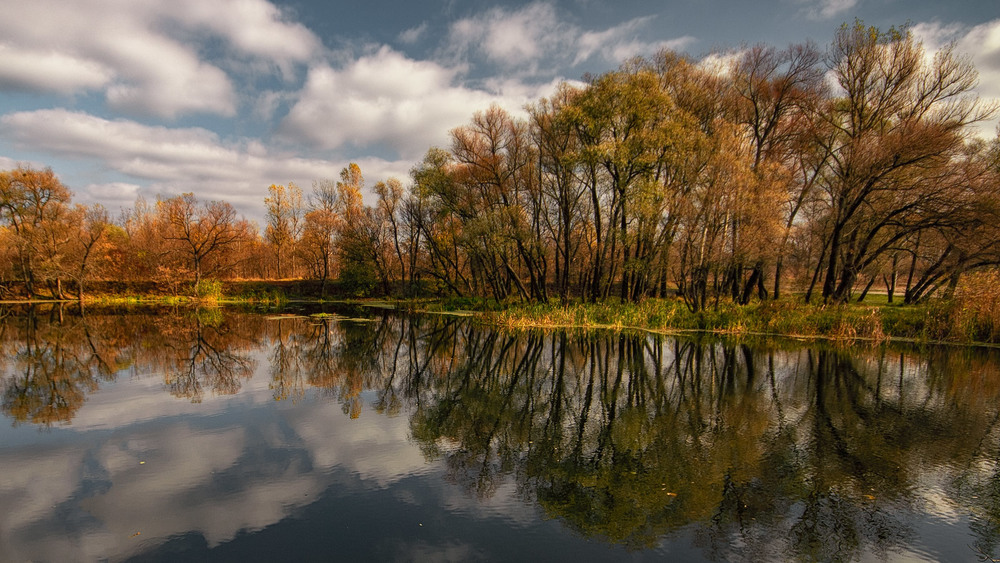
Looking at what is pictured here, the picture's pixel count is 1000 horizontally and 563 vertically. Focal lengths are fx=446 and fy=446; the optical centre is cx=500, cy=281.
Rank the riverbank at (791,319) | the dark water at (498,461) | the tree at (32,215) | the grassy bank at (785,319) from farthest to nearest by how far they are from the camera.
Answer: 1. the tree at (32,215)
2. the grassy bank at (785,319)
3. the riverbank at (791,319)
4. the dark water at (498,461)

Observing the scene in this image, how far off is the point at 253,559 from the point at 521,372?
9.76 metres

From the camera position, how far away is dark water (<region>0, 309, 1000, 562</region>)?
4852 mm

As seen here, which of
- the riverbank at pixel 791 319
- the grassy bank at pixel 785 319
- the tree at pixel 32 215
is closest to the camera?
the riverbank at pixel 791 319

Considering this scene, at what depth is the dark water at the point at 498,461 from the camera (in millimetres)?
4852

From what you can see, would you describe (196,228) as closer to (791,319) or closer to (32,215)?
(32,215)

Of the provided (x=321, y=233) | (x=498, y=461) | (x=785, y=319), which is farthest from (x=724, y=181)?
(x=321, y=233)

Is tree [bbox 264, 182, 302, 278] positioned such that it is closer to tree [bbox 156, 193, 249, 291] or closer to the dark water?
tree [bbox 156, 193, 249, 291]

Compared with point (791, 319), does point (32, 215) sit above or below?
above

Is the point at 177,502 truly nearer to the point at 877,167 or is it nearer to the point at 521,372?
the point at 521,372

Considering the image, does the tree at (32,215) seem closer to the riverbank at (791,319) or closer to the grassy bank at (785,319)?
the riverbank at (791,319)

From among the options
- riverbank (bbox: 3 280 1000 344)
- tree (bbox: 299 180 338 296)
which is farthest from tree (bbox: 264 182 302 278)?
riverbank (bbox: 3 280 1000 344)

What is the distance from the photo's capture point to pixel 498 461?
7.03m

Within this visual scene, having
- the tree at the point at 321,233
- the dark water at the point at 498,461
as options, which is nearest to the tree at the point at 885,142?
the dark water at the point at 498,461

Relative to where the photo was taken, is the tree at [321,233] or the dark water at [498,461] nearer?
the dark water at [498,461]
